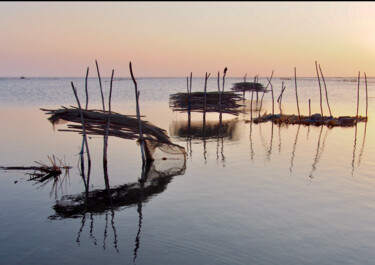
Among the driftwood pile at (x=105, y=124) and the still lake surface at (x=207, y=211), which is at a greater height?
the driftwood pile at (x=105, y=124)

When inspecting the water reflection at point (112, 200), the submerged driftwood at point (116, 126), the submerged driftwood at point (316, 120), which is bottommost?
the water reflection at point (112, 200)

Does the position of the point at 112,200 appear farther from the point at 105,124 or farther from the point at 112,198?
the point at 105,124

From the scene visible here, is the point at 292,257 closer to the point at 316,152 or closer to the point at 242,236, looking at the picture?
the point at 242,236

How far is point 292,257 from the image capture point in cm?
625

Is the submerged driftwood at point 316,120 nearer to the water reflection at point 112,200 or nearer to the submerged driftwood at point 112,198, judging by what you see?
the water reflection at point 112,200

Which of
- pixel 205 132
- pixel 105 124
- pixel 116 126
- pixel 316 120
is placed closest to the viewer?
pixel 105 124

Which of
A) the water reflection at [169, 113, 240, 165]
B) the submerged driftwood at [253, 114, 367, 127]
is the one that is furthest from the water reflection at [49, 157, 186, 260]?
the submerged driftwood at [253, 114, 367, 127]

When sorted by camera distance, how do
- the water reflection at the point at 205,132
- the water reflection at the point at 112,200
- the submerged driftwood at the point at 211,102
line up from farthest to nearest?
the submerged driftwood at the point at 211,102 → the water reflection at the point at 205,132 → the water reflection at the point at 112,200

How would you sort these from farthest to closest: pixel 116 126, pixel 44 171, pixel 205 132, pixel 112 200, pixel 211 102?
pixel 211 102 → pixel 205 132 → pixel 116 126 → pixel 44 171 → pixel 112 200

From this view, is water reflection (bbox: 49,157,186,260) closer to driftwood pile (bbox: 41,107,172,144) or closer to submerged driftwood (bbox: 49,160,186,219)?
submerged driftwood (bbox: 49,160,186,219)

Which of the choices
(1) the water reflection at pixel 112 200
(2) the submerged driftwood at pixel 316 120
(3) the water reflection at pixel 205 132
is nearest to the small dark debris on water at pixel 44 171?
(1) the water reflection at pixel 112 200

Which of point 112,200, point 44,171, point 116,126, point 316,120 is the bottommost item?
point 112,200

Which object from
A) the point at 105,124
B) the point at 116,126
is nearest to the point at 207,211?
the point at 116,126

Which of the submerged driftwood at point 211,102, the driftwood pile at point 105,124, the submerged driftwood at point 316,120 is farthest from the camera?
the submerged driftwood at point 211,102
